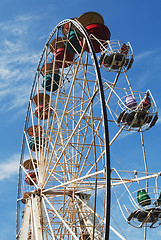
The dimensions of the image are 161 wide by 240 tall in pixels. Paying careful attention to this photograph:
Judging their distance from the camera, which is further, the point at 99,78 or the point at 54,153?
the point at 54,153

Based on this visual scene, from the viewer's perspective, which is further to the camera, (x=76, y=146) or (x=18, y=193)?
(x=18, y=193)

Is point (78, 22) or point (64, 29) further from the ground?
point (64, 29)

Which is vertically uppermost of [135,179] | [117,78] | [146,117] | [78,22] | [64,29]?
[64,29]

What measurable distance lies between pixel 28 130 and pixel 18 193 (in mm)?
2913

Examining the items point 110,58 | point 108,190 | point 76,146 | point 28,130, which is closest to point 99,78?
point 110,58

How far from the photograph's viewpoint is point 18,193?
17.0 metres

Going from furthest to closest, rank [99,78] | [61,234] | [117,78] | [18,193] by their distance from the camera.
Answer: [18,193], [61,234], [117,78], [99,78]

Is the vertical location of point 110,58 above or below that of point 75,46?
below

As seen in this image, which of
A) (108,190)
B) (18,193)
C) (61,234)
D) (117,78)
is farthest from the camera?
(18,193)

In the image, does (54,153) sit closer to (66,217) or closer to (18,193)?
(66,217)

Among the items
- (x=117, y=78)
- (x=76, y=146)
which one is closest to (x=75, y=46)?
(x=117, y=78)

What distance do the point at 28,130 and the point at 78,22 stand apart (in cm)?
706

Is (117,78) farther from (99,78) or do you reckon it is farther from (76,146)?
(76,146)

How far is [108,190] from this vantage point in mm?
8062
